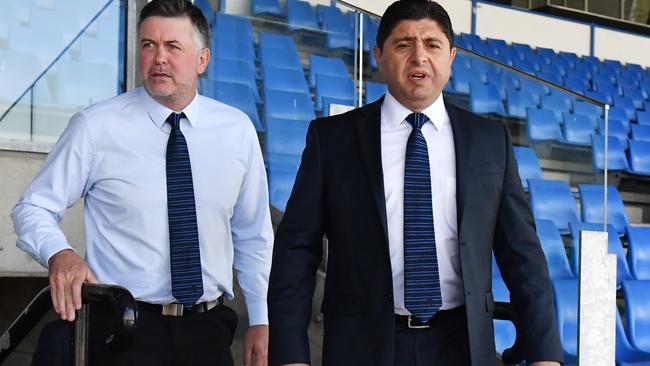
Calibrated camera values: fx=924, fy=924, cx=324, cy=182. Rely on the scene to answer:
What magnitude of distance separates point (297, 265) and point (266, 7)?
268cm

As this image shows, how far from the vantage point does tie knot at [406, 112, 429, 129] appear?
76.7 inches

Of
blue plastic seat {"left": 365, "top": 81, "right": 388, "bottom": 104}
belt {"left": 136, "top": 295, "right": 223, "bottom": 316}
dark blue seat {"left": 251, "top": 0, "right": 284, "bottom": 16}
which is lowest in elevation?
belt {"left": 136, "top": 295, "right": 223, "bottom": 316}

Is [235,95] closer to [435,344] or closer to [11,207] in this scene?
[11,207]

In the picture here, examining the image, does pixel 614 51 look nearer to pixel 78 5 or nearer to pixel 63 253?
pixel 78 5

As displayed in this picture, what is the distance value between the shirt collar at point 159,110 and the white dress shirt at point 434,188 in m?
0.54

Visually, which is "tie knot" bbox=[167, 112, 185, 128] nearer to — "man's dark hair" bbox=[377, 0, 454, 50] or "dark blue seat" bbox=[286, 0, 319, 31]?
"man's dark hair" bbox=[377, 0, 454, 50]

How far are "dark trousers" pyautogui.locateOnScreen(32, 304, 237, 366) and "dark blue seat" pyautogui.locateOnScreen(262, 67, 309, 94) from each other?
→ 78.1 inches

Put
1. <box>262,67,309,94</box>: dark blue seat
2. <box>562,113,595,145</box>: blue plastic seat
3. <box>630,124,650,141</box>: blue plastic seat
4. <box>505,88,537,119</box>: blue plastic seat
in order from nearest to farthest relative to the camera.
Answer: <box>262,67,309,94</box>: dark blue seat, <box>562,113,595,145</box>: blue plastic seat, <box>505,88,537,119</box>: blue plastic seat, <box>630,124,650,141</box>: blue plastic seat

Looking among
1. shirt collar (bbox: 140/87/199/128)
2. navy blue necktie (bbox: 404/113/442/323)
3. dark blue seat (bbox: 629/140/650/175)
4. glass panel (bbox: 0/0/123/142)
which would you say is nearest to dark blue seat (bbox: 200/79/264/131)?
glass panel (bbox: 0/0/123/142)

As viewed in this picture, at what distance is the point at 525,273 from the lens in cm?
187

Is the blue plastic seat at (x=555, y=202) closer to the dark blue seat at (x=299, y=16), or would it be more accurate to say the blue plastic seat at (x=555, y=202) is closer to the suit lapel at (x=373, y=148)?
the dark blue seat at (x=299, y=16)

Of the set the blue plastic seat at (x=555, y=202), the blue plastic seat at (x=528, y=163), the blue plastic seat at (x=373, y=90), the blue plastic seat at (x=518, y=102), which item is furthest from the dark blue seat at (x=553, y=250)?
the blue plastic seat at (x=373, y=90)

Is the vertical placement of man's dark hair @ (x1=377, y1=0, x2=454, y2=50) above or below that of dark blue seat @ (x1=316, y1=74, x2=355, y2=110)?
below

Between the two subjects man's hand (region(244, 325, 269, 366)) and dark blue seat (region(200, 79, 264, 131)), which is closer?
man's hand (region(244, 325, 269, 366))
